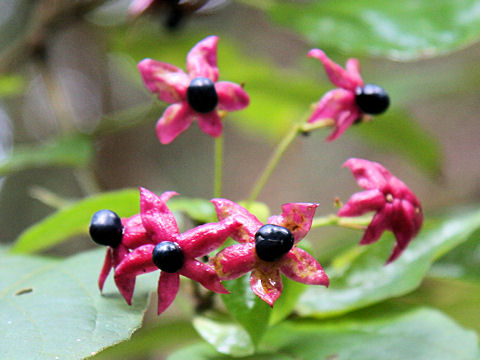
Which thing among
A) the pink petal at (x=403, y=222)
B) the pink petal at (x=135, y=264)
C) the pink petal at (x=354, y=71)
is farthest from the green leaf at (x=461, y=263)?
the pink petal at (x=135, y=264)

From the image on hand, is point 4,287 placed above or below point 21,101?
above

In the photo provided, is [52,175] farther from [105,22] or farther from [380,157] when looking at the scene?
[380,157]

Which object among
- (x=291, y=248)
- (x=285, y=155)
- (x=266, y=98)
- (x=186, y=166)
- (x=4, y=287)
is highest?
(x=291, y=248)

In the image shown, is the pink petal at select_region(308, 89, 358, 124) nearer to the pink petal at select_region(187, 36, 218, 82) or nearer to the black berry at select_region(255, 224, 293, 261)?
the pink petal at select_region(187, 36, 218, 82)

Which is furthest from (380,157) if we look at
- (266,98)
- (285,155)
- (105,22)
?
(105,22)

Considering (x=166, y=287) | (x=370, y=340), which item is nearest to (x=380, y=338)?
(x=370, y=340)

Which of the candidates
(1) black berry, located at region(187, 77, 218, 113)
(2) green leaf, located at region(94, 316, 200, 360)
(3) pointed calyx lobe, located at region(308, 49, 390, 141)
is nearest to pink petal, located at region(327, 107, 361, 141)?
(3) pointed calyx lobe, located at region(308, 49, 390, 141)
